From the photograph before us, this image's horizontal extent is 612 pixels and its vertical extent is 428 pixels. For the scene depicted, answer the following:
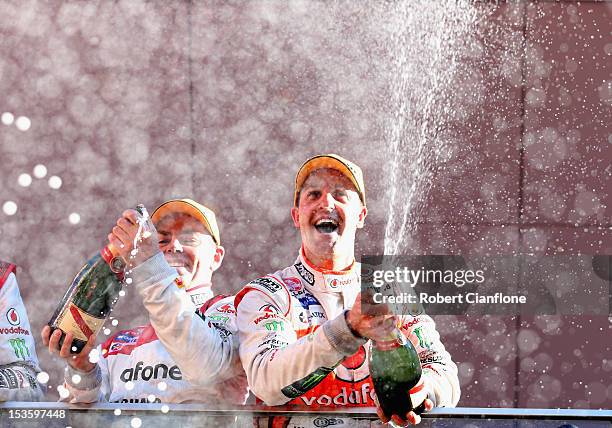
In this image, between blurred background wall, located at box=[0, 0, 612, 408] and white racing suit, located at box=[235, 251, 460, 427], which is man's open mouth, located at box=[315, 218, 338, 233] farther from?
blurred background wall, located at box=[0, 0, 612, 408]

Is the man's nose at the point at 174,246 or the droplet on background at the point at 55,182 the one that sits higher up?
the droplet on background at the point at 55,182

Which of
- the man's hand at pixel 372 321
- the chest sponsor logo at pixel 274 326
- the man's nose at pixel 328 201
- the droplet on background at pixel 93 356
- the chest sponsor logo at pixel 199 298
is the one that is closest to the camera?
the man's hand at pixel 372 321

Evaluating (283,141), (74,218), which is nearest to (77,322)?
(74,218)

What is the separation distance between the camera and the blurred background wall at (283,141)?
460 cm

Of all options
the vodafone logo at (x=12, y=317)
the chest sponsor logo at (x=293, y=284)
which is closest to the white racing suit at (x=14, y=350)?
the vodafone logo at (x=12, y=317)

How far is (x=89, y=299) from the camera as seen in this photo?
7.70 feet

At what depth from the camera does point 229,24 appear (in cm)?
466

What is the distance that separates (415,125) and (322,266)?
2.84m

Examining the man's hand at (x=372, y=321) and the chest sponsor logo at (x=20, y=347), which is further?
the chest sponsor logo at (x=20, y=347)

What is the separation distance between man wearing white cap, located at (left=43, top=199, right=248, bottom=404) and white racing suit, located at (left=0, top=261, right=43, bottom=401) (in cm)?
16

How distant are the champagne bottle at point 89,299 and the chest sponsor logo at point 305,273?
1.69 feet

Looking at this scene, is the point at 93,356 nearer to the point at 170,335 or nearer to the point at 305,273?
the point at 170,335

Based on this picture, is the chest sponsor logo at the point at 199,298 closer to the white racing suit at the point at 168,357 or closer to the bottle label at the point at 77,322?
the white racing suit at the point at 168,357

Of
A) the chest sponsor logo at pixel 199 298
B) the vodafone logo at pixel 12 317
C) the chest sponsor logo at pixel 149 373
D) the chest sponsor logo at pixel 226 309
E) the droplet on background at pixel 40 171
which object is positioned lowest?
the chest sponsor logo at pixel 149 373
